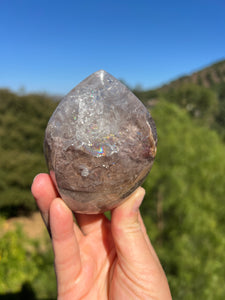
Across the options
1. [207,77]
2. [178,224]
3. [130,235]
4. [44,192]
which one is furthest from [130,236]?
[207,77]

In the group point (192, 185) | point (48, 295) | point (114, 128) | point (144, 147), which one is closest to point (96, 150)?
point (114, 128)

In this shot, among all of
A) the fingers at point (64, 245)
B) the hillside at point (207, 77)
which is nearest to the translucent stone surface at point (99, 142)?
the fingers at point (64, 245)

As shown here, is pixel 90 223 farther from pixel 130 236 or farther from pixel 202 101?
pixel 202 101

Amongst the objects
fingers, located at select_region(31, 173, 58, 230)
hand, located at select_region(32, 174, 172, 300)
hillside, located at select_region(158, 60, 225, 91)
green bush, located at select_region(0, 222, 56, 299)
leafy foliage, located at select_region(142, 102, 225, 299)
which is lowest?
green bush, located at select_region(0, 222, 56, 299)

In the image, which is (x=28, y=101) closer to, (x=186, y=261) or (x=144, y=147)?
(x=186, y=261)

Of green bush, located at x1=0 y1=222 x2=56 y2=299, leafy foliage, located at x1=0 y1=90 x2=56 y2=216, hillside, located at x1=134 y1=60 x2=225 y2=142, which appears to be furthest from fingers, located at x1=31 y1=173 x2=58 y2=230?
hillside, located at x1=134 y1=60 x2=225 y2=142

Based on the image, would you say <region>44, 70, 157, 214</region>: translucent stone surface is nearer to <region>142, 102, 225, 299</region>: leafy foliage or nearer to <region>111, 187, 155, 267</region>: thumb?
<region>111, 187, 155, 267</region>: thumb

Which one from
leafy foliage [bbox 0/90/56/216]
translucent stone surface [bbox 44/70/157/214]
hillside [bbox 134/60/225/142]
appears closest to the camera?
translucent stone surface [bbox 44/70/157/214]
